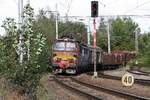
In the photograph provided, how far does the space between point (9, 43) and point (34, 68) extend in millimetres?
1410

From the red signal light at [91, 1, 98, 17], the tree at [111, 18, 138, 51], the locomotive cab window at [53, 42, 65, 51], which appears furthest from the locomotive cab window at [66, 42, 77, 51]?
the tree at [111, 18, 138, 51]

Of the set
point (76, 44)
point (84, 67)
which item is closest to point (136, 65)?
point (84, 67)

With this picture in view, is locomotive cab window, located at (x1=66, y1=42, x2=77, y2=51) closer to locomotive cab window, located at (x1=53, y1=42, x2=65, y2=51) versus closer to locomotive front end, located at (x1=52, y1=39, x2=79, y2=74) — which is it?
locomotive front end, located at (x1=52, y1=39, x2=79, y2=74)

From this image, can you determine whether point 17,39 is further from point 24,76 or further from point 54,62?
point 54,62

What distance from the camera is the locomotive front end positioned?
40.9 meters

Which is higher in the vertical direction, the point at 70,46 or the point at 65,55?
the point at 70,46

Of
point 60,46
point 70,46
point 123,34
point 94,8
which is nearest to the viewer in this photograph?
point 94,8

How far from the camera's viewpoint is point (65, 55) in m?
41.3

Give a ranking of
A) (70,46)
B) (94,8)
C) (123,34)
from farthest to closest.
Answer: (123,34) → (70,46) → (94,8)

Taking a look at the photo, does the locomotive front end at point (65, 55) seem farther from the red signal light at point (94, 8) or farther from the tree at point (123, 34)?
the tree at point (123, 34)

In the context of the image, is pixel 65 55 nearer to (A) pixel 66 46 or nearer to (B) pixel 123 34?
(A) pixel 66 46

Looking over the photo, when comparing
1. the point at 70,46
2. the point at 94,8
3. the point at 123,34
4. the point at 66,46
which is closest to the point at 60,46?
the point at 66,46

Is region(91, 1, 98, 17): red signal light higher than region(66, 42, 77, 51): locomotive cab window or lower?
higher

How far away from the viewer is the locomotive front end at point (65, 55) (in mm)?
40869
